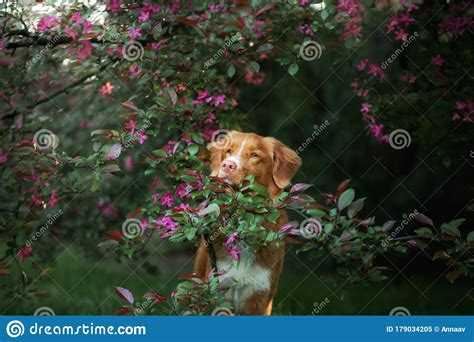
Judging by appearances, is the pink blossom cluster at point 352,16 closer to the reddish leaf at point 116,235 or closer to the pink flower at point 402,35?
the pink flower at point 402,35

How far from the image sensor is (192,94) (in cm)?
406

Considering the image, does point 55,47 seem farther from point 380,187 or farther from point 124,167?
point 380,187

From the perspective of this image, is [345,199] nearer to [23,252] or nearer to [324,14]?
[324,14]

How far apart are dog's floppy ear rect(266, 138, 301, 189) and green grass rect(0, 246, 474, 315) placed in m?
0.70

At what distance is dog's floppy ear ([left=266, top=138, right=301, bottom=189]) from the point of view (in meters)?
3.72

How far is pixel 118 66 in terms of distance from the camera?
4266 mm

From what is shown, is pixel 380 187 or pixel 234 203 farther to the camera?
pixel 380 187

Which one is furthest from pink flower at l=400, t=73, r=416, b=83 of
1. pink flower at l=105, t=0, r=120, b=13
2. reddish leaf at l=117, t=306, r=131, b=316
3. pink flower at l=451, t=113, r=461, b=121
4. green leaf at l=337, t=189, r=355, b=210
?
reddish leaf at l=117, t=306, r=131, b=316

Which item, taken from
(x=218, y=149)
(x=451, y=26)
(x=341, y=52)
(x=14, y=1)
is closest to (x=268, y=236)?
(x=218, y=149)

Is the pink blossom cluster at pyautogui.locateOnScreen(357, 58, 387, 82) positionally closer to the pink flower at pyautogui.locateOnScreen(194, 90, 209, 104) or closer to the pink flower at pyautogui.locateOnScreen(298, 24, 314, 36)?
the pink flower at pyautogui.locateOnScreen(298, 24, 314, 36)

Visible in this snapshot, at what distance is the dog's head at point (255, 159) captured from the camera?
355 cm

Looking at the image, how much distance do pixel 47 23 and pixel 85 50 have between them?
0.26 m

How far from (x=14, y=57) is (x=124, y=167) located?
1.19 metres

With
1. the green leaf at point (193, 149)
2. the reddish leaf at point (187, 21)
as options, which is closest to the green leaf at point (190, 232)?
the green leaf at point (193, 149)
